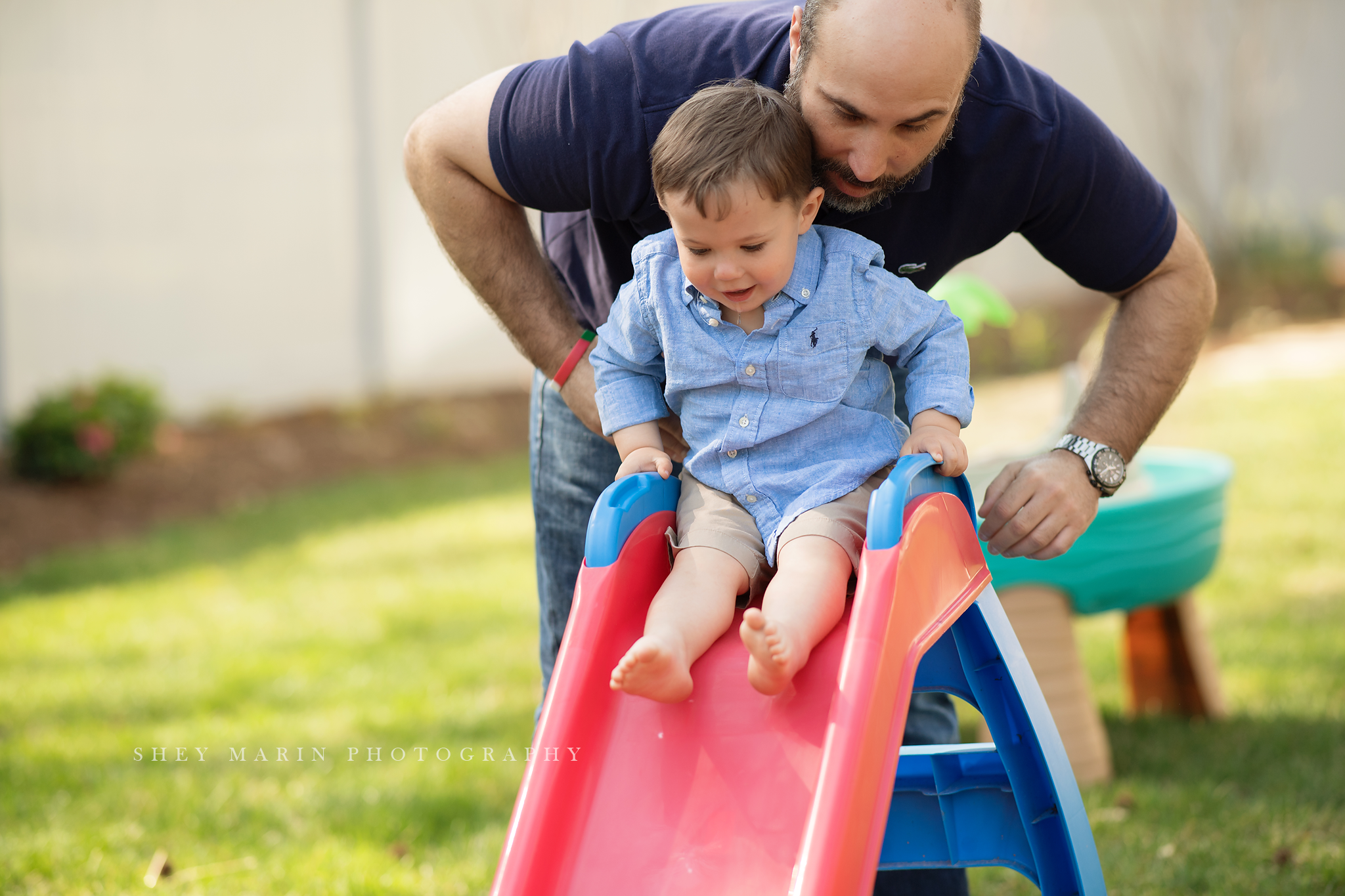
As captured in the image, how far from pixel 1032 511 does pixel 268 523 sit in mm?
4338

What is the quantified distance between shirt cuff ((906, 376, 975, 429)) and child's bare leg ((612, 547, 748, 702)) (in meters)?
0.37

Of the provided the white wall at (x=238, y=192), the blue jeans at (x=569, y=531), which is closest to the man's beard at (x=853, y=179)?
the blue jeans at (x=569, y=531)

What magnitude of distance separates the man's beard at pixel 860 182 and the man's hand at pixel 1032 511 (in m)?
0.51

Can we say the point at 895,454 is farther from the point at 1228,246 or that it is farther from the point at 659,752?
the point at 1228,246

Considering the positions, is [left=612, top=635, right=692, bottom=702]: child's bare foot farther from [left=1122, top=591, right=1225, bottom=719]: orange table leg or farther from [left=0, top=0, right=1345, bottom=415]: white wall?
[left=0, top=0, right=1345, bottom=415]: white wall

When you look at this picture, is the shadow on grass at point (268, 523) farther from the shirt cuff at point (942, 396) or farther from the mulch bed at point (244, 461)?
the shirt cuff at point (942, 396)

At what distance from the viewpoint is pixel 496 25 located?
7.77 m

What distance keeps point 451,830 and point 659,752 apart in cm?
136

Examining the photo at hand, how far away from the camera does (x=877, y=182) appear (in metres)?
1.85

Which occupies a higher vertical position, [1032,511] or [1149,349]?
[1149,349]

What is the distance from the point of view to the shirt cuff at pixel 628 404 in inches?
76.7

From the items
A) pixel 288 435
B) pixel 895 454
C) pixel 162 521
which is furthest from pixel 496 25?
pixel 895 454

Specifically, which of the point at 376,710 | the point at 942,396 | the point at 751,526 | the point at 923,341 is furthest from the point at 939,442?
the point at 376,710

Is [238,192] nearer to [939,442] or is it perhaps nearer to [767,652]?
[939,442]
